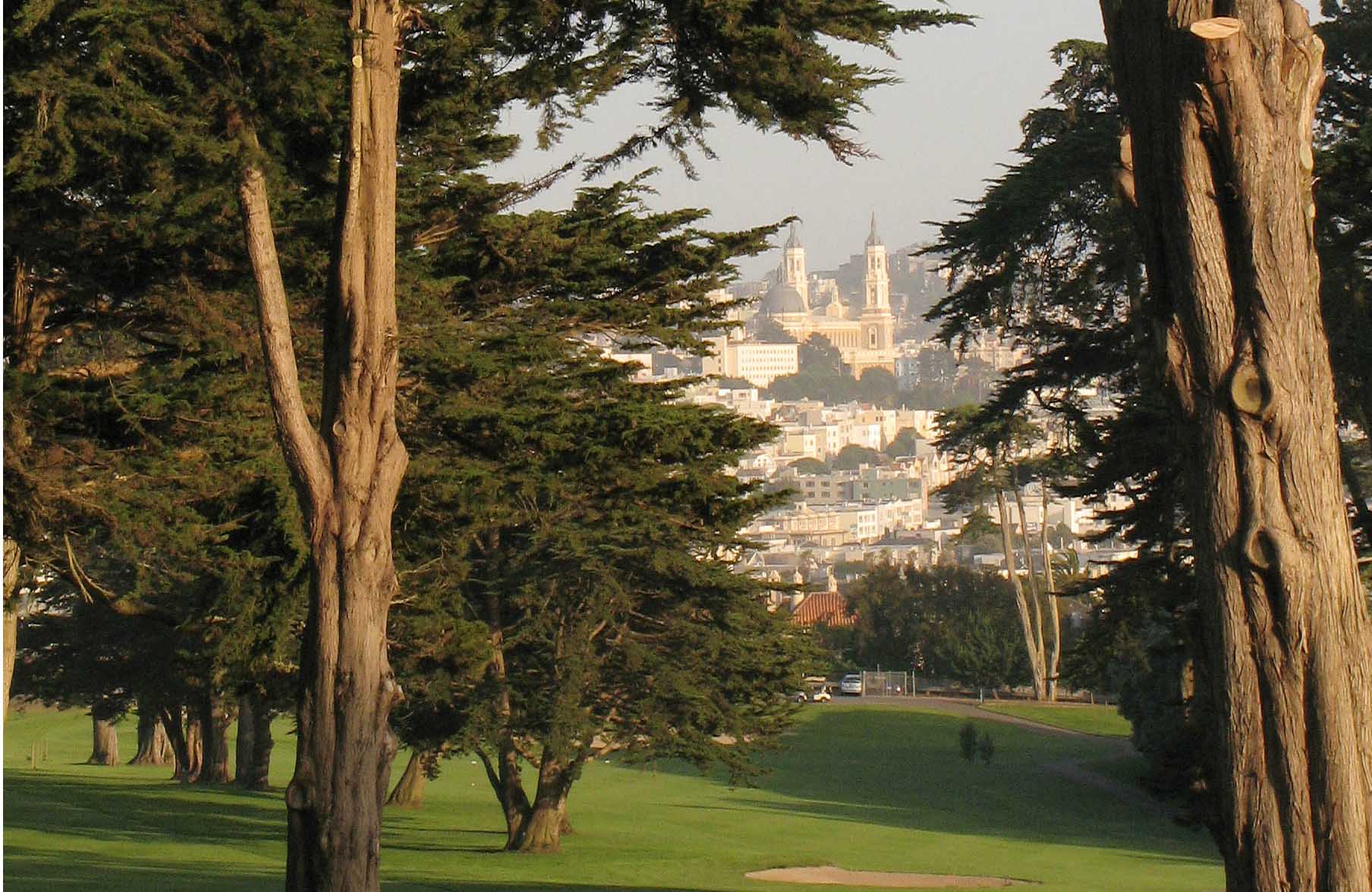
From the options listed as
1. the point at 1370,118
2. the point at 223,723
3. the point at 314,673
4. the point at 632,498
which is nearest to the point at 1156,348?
the point at 314,673

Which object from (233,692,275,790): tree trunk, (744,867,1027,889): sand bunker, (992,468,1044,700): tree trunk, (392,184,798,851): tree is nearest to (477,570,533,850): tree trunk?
(392,184,798,851): tree

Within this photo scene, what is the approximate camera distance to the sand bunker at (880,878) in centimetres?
2161

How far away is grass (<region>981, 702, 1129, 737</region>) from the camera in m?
51.4

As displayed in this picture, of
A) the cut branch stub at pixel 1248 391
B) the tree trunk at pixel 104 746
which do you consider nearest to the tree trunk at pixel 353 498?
the cut branch stub at pixel 1248 391

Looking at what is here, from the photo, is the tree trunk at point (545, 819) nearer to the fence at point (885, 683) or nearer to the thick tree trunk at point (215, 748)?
the thick tree trunk at point (215, 748)

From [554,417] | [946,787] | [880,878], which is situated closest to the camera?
[554,417]

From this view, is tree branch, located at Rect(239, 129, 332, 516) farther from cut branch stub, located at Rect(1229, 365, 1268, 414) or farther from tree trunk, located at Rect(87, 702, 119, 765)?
tree trunk, located at Rect(87, 702, 119, 765)

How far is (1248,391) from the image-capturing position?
4.91 metres

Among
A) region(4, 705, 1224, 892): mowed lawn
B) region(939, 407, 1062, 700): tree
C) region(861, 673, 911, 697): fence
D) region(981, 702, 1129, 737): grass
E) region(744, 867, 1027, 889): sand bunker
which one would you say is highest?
region(939, 407, 1062, 700): tree

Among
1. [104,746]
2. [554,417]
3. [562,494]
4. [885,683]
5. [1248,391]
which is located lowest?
[104,746]

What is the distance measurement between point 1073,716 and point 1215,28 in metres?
51.3

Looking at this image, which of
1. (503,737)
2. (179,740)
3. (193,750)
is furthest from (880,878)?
(193,750)

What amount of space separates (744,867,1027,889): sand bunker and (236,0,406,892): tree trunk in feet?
47.7

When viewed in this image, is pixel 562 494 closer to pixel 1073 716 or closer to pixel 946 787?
pixel 946 787
